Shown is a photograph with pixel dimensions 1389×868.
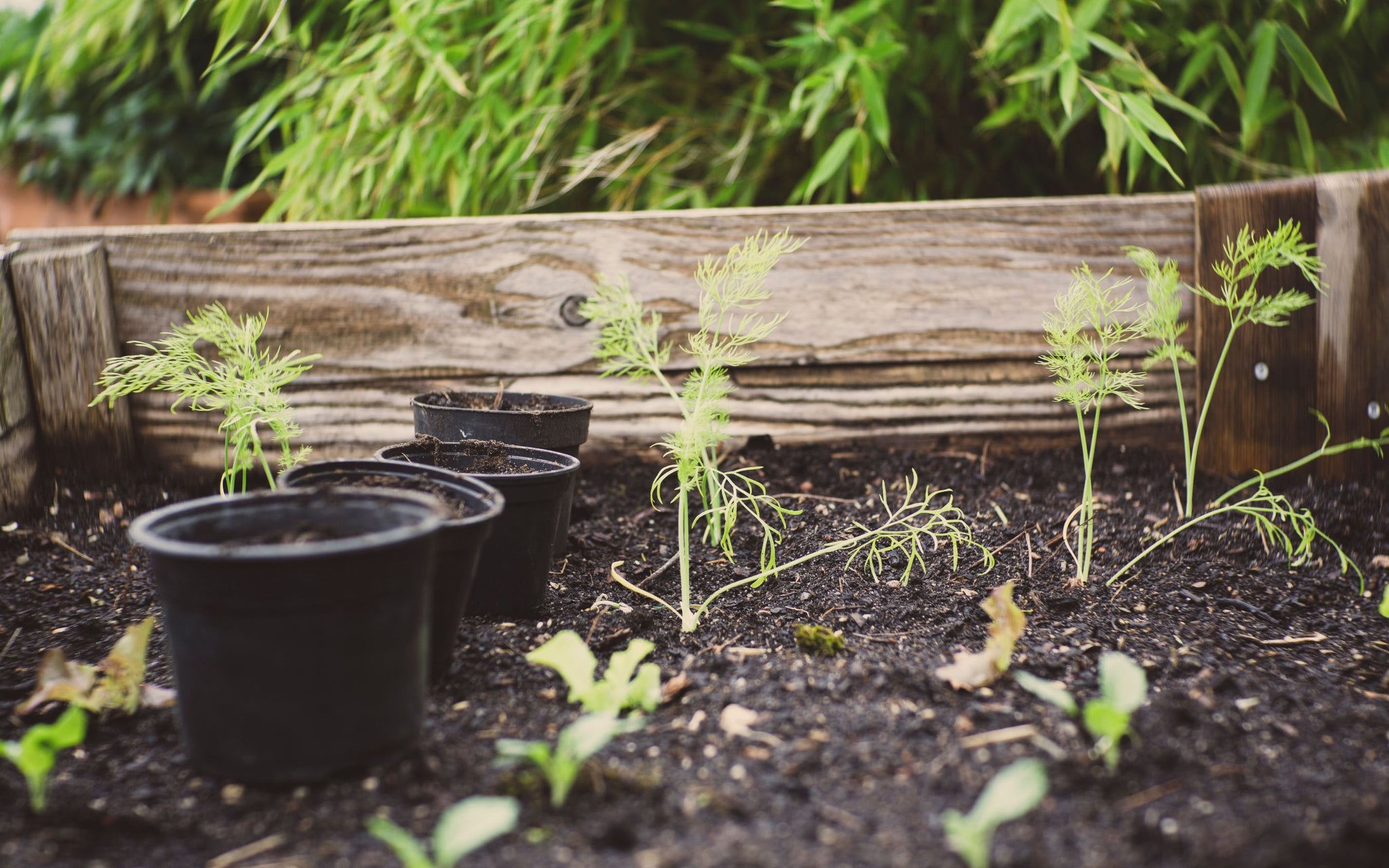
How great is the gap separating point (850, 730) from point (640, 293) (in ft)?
4.14

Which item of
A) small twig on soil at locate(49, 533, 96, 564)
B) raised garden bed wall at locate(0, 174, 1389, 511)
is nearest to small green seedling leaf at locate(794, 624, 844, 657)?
raised garden bed wall at locate(0, 174, 1389, 511)

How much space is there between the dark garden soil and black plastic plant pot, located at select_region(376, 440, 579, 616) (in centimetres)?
5

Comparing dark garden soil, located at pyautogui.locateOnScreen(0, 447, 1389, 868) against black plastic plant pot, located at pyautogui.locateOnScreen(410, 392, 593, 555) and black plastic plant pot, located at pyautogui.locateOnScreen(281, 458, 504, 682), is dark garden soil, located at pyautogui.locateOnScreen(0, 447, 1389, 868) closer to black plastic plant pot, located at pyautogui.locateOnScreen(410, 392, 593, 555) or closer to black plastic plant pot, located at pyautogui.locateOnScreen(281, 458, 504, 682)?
black plastic plant pot, located at pyautogui.locateOnScreen(281, 458, 504, 682)

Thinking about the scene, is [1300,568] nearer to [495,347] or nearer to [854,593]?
[854,593]

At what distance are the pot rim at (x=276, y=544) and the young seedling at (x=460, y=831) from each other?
25cm

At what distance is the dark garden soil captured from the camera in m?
0.83

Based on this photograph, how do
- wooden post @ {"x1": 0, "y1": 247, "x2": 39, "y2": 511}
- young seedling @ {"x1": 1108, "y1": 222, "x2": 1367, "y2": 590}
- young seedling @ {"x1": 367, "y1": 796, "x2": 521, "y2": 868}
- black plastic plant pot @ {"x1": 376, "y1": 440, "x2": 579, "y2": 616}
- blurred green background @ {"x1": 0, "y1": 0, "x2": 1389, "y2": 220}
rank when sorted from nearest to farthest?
young seedling @ {"x1": 367, "y1": 796, "x2": 521, "y2": 868}, black plastic plant pot @ {"x1": 376, "y1": 440, "x2": 579, "y2": 616}, young seedling @ {"x1": 1108, "y1": 222, "x2": 1367, "y2": 590}, wooden post @ {"x1": 0, "y1": 247, "x2": 39, "y2": 511}, blurred green background @ {"x1": 0, "y1": 0, "x2": 1389, "y2": 220}

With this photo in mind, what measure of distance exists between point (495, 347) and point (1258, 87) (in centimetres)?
169

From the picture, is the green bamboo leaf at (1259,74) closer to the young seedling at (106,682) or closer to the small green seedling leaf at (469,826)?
the small green seedling leaf at (469,826)

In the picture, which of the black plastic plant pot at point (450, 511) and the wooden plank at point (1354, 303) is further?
the wooden plank at point (1354, 303)

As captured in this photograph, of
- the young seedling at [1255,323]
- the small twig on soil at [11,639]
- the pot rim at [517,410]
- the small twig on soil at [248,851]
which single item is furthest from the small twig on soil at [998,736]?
the small twig on soil at [11,639]

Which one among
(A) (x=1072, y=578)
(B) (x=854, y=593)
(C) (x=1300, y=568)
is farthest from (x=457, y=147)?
(C) (x=1300, y=568)

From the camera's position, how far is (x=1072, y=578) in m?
1.51

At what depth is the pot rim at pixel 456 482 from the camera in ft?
3.59
